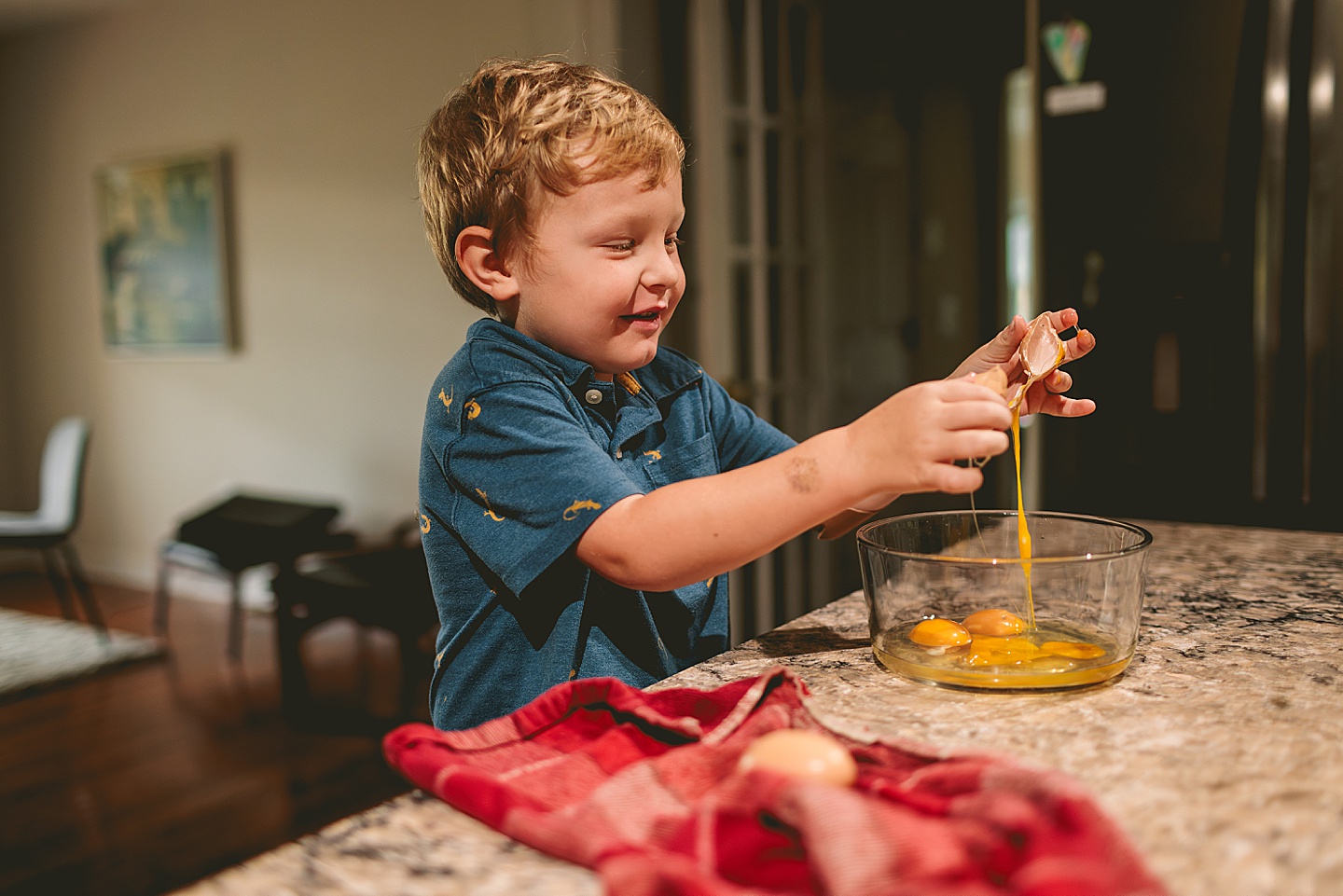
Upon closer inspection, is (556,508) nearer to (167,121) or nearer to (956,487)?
(956,487)

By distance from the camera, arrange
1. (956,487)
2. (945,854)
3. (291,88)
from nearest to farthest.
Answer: (945,854)
(956,487)
(291,88)

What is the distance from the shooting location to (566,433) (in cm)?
77

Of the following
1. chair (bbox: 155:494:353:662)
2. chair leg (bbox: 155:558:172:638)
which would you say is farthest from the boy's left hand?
chair leg (bbox: 155:558:172:638)

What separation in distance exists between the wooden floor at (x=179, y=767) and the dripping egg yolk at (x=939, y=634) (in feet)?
6.25

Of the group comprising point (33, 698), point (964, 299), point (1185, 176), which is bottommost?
point (33, 698)

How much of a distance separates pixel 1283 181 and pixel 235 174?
4.14 meters

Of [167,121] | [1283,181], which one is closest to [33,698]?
[167,121]

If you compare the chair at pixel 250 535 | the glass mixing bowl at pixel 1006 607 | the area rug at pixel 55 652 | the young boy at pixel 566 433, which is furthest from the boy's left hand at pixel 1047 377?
the area rug at pixel 55 652

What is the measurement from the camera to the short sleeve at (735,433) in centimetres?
109

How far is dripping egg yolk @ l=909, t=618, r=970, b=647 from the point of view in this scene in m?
0.74

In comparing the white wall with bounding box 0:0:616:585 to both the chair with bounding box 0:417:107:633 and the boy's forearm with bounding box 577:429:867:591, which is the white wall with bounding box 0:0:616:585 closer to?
the chair with bounding box 0:417:107:633

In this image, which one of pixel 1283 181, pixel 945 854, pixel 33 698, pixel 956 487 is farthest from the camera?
pixel 33 698

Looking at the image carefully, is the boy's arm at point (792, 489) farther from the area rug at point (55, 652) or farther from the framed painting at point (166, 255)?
the framed painting at point (166, 255)

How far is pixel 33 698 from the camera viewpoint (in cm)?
323
